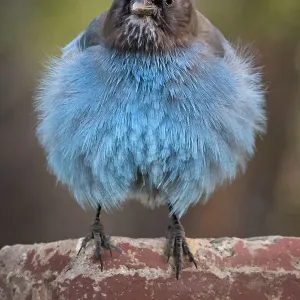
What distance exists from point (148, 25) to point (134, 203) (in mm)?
2324

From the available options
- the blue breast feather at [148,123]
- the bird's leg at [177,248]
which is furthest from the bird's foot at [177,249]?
the blue breast feather at [148,123]

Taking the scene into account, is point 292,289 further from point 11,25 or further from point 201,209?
point 11,25

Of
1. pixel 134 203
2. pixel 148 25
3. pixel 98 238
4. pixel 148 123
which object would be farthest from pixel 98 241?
pixel 134 203

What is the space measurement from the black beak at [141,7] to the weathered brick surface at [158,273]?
85 centimetres

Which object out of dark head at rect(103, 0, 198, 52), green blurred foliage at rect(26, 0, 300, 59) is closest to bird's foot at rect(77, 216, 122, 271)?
dark head at rect(103, 0, 198, 52)

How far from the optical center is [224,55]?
2.91 meters

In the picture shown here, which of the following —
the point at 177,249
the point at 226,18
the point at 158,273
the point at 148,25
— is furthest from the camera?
the point at 226,18

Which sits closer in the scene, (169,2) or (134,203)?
(169,2)

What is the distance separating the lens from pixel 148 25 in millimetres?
2578

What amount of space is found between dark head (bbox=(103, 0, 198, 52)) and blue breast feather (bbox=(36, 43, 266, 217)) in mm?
43

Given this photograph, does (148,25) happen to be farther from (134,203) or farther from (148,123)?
(134,203)

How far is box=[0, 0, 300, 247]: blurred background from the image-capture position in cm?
441

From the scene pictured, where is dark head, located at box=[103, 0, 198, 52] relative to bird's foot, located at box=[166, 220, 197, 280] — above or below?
above

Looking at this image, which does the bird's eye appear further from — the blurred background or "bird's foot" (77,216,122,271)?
the blurred background
